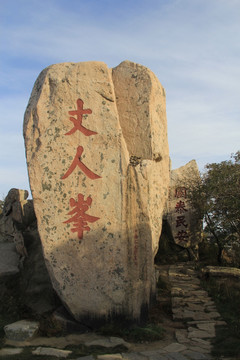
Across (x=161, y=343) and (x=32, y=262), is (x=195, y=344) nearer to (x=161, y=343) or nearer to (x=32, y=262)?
(x=161, y=343)

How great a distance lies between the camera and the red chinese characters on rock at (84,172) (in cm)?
622

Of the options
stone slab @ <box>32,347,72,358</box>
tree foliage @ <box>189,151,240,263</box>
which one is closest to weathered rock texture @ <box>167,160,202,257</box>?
tree foliage @ <box>189,151,240,263</box>

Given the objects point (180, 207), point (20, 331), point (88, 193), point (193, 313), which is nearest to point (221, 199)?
point (180, 207)

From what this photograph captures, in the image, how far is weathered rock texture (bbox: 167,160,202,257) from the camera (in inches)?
500

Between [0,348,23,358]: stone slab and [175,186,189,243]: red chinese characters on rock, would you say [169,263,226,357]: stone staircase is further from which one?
[175,186,189,243]: red chinese characters on rock

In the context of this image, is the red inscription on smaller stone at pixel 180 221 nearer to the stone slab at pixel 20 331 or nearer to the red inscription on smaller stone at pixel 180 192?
the red inscription on smaller stone at pixel 180 192

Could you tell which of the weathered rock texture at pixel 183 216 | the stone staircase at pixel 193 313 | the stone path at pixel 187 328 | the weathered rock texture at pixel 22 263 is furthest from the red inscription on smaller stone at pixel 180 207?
the weathered rock texture at pixel 22 263

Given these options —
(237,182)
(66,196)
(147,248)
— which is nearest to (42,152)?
(66,196)

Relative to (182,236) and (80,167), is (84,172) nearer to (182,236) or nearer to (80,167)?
(80,167)

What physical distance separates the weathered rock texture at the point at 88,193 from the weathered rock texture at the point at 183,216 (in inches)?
244

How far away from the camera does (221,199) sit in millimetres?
10844

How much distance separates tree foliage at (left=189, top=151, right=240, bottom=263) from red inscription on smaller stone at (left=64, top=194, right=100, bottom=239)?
5.25m

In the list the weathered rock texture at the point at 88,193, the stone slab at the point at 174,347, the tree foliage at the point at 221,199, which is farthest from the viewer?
the tree foliage at the point at 221,199

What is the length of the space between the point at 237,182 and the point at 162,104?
3.93m
